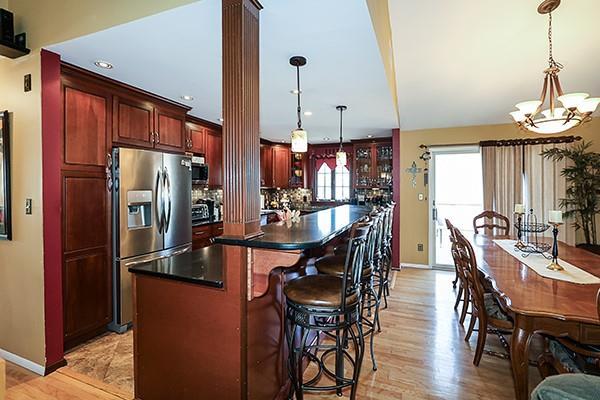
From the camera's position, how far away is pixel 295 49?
2256mm

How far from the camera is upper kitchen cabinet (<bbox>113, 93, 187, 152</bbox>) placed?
308 centimetres

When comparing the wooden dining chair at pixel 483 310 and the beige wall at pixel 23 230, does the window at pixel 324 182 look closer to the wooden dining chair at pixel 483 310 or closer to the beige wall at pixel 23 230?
the wooden dining chair at pixel 483 310

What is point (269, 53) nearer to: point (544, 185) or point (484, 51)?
point (484, 51)

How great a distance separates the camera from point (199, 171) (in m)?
4.43

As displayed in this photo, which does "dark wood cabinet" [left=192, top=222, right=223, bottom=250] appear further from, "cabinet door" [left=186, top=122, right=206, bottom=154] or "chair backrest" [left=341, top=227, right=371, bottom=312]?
"chair backrest" [left=341, top=227, right=371, bottom=312]

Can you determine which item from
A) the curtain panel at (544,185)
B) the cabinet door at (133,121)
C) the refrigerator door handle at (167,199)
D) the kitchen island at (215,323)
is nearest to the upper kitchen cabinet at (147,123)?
the cabinet door at (133,121)

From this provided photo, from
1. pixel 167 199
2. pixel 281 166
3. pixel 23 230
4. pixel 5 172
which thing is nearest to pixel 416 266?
pixel 281 166

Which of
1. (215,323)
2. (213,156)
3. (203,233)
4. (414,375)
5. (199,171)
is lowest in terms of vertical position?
(414,375)

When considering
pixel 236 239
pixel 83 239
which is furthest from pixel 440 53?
pixel 83 239

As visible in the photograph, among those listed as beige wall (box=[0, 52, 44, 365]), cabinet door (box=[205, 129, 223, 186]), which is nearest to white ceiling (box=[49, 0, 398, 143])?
beige wall (box=[0, 52, 44, 365])

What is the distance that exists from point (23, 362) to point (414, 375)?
310 cm

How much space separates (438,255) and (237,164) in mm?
4811

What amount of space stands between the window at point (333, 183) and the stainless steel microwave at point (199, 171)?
3061mm

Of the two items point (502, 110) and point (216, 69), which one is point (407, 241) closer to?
point (502, 110)
